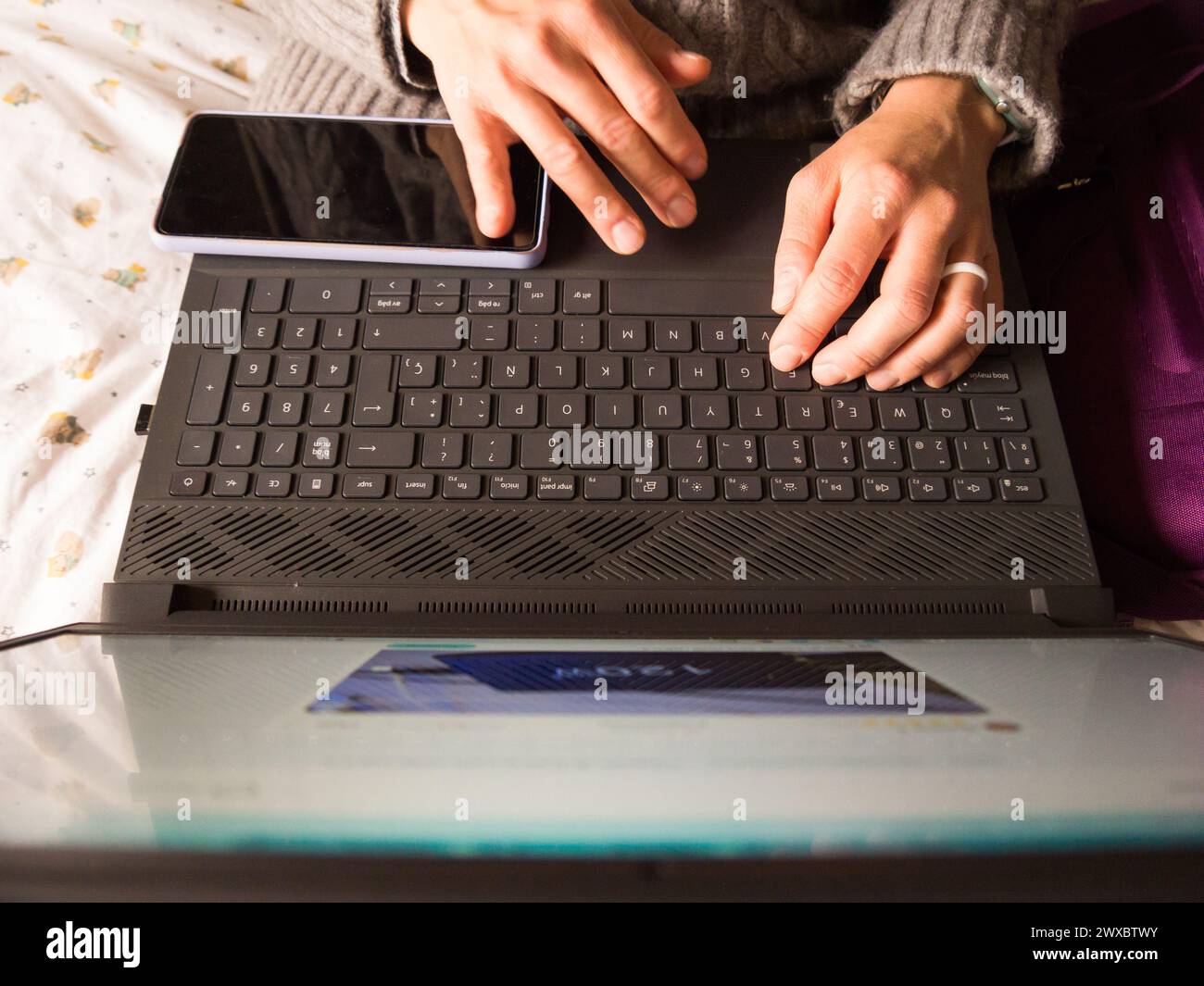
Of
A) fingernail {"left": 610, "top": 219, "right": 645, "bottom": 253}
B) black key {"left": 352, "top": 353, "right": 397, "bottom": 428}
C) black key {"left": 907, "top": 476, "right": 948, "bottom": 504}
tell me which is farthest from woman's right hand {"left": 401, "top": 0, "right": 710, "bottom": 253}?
black key {"left": 907, "top": 476, "right": 948, "bottom": 504}

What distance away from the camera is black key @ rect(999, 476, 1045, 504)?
45 centimetres

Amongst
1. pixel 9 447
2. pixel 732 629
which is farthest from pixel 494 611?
pixel 9 447

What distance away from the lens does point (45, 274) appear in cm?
63

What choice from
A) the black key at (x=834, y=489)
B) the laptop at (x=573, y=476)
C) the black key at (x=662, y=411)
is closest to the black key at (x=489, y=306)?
the laptop at (x=573, y=476)

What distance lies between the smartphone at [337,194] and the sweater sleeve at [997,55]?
0.25 metres

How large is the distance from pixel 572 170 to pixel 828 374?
7.6 inches

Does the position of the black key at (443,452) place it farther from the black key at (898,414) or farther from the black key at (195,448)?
the black key at (898,414)

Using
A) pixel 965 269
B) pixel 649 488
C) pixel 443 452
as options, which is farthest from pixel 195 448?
pixel 965 269

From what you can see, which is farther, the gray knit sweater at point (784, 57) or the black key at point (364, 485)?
the gray knit sweater at point (784, 57)

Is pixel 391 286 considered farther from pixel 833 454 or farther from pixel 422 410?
pixel 833 454

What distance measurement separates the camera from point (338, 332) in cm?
49

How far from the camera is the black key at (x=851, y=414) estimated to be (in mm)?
469
